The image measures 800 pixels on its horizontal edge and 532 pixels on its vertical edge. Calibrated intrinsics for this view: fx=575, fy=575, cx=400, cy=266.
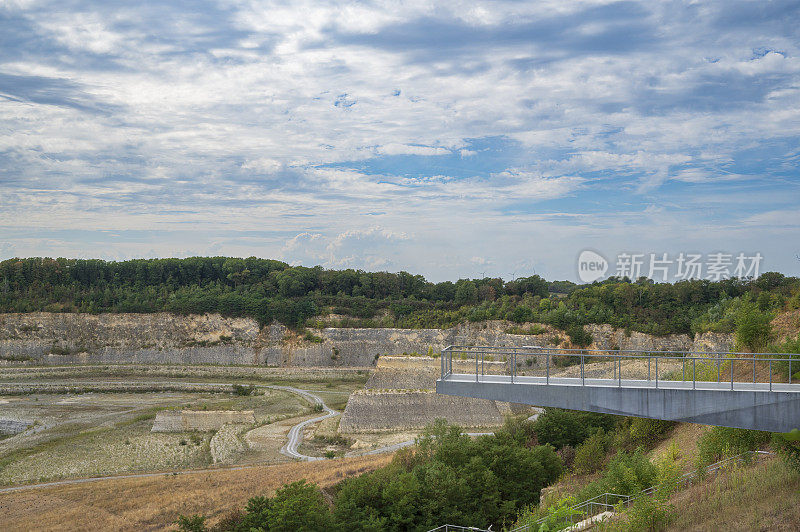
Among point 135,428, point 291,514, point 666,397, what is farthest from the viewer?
point 135,428

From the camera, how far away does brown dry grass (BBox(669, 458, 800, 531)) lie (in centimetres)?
1221

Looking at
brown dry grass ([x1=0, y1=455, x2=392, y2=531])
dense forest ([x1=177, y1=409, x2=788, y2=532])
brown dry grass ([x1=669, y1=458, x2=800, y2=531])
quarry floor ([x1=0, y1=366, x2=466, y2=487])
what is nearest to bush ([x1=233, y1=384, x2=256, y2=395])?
quarry floor ([x1=0, y1=366, x2=466, y2=487])

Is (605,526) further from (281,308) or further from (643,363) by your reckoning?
(281,308)

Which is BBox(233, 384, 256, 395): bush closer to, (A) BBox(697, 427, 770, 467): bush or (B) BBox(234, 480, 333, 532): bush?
A: (B) BBox(234, 480, 333, 532): bush

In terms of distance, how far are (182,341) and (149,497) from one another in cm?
6056

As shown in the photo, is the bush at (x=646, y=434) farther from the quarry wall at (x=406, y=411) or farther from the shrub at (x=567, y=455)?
the quarry wall at (x=406, y=411)

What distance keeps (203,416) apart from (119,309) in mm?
47239

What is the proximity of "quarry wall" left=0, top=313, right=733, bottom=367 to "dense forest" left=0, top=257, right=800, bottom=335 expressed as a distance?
2132 millimetres

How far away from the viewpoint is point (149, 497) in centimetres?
2686

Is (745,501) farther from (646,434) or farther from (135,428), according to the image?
(135,428)

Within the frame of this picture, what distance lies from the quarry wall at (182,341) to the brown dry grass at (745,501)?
61.3m

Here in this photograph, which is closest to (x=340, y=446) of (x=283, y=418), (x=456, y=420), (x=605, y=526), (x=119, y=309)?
(x=456, y=420)

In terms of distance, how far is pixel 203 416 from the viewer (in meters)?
47.3

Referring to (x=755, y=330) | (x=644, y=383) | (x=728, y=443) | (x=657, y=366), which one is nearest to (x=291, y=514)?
(x=644, y=383)
